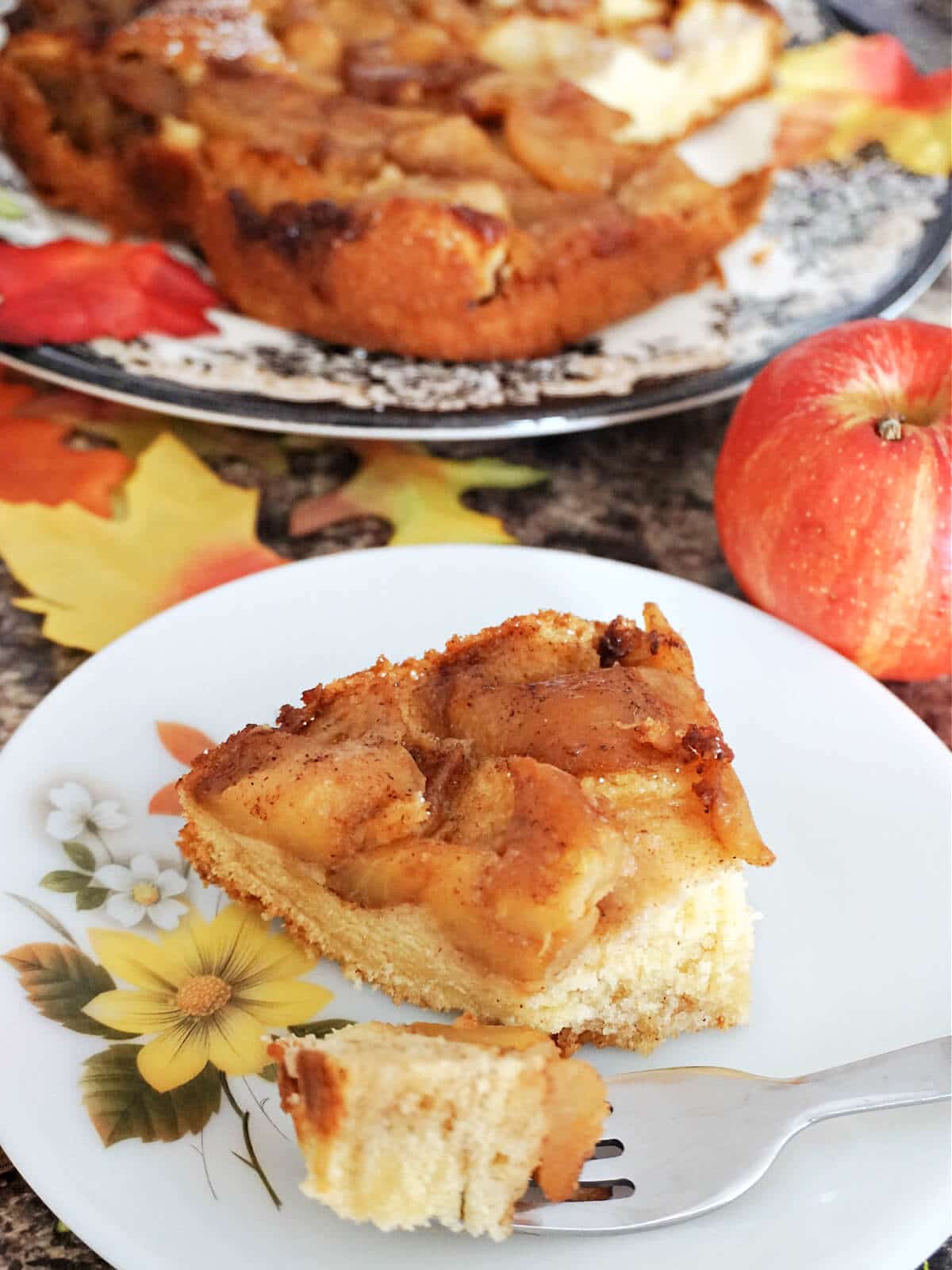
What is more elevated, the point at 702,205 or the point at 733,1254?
the point at 702,205

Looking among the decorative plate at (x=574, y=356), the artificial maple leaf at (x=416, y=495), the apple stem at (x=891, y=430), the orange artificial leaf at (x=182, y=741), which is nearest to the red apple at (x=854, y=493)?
the apple stem at (x=891, y=430)

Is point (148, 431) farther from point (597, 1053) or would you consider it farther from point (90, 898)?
point (597, 1053)

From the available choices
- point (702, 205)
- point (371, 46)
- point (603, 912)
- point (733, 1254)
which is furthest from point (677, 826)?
point (371, 46)

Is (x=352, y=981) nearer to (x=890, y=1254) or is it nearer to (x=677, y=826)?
(x=677, y=826)

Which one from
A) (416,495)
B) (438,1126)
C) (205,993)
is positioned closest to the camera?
(438,1126)

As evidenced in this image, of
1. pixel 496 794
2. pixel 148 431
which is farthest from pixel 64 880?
pixel 148 431

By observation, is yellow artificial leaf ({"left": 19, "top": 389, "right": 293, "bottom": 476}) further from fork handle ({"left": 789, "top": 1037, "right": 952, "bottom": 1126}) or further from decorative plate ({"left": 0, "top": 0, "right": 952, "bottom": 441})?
fork handle ({"left": 789, "top": 1037, "right": 952, "bottom": 1126})
